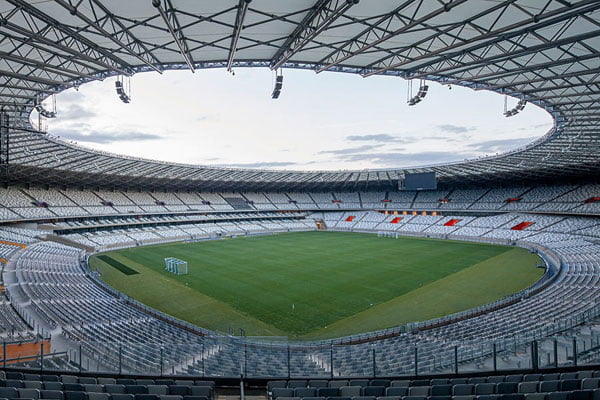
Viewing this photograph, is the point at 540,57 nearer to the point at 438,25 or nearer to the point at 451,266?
the point at 438,25

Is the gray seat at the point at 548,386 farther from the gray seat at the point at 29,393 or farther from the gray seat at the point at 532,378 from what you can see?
A: the gray seat at the point at 29,393

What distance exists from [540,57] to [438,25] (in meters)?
5.39

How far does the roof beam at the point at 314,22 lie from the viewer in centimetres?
992

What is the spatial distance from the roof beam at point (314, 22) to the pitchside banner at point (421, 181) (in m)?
40.9

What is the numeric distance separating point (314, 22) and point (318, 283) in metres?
19.3

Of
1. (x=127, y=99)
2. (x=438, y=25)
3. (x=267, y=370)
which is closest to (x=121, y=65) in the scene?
(x=127, y=99)

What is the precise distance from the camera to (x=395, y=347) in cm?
1301

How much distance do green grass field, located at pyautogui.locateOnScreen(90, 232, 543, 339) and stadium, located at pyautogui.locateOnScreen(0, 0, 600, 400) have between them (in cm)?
20

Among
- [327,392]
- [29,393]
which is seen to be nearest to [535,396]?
[327,392]

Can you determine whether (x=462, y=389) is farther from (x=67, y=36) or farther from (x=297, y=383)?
(x=67, y=36)

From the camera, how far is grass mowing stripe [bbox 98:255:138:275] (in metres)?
30.8

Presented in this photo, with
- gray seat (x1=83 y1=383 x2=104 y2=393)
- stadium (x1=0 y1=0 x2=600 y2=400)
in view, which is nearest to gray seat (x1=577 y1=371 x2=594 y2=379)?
stadium (x1=0 y1=0 x2=600 y2=400)

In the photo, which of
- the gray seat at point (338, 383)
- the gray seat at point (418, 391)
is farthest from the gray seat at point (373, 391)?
the gray seat at point (338, 383)

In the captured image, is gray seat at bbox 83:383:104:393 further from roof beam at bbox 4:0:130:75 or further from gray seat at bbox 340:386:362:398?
roof beam at bbox 4:0:130:75
